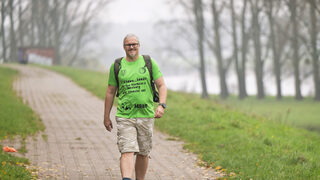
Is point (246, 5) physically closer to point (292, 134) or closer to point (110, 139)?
point (292, 134)

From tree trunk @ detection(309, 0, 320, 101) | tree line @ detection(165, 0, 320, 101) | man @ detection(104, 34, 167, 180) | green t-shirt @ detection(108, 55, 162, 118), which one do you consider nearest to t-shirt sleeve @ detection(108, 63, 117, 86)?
man @ detection(104, 34, 167, 180)

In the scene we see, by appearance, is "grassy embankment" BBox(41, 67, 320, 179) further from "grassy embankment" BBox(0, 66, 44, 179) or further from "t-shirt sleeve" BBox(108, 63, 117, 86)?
"grassy embankment" BBox(0, 66, 44, 179)

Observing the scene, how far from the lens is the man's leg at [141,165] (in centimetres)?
625

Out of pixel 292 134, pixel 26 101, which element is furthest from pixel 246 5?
pixel 292 134

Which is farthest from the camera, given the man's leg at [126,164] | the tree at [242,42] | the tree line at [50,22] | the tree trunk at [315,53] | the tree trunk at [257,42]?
the tree line at [50,22]

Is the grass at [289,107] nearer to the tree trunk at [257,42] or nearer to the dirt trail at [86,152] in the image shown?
the tree trunk at [257,42]

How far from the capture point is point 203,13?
41.7 meters

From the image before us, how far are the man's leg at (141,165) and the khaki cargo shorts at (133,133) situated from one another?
26cm

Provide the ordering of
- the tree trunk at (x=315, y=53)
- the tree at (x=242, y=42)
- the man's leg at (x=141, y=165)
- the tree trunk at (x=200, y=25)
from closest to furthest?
the man's leg at (x=141, y=165)
the tree trunk at (x=315, y=53)
the tree trunk at (x=200, y=25)
the tree at (x=242, y=42)

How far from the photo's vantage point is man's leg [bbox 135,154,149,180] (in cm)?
625

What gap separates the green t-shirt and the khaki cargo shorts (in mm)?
63

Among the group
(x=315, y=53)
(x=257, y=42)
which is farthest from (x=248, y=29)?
(x=315, y=53)

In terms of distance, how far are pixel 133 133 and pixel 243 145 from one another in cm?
481

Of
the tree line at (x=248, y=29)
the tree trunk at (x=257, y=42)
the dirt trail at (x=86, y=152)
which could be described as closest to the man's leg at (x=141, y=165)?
the dirt trail at (x=86, y=152)
